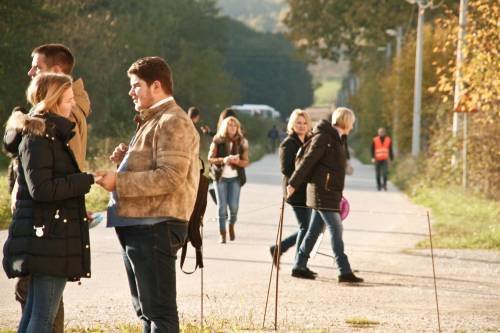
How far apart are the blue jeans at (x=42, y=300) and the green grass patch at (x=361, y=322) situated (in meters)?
3.08

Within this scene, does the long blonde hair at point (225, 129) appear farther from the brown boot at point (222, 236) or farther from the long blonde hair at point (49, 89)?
the long blonde hair at point (49, 89)

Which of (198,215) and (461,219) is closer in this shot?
(198,215)

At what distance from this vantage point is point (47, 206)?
585 cm

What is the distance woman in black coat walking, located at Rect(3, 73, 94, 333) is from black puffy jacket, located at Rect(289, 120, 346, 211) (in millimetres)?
5335

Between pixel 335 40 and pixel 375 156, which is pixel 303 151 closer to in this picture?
pixel 375 156

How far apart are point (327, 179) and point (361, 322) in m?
2.79

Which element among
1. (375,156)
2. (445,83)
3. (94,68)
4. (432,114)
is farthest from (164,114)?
(94,68)

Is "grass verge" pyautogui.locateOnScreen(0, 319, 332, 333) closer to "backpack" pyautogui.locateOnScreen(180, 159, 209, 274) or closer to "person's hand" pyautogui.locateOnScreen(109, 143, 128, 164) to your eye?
"backpack" pyautogui.locateOnScreen(180, 159, 209, 274)

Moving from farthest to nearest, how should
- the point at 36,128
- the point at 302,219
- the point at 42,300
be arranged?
the point at 302,219, the point at 42,300, the point at 36,128

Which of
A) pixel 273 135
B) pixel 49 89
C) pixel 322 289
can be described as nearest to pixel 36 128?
pixel 49 89

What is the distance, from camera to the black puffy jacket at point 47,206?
579 centimetres

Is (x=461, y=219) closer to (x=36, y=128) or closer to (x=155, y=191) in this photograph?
(x=155, y=191)

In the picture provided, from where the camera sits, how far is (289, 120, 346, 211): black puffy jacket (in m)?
11.1

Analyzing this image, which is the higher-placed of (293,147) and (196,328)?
(293,147)
